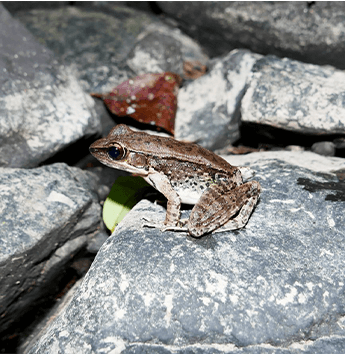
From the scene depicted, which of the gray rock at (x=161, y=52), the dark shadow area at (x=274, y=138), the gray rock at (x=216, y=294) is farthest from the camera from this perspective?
the gray rock at (x=161, y=52)

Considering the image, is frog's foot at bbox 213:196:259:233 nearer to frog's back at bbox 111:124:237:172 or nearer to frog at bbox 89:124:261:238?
frog at bbox 89:124:261:238

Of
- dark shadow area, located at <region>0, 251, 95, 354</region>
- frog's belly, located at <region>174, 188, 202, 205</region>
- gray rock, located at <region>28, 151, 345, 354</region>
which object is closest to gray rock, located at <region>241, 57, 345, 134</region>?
gray rock, located at <region>28, 151, 345, 354</region>

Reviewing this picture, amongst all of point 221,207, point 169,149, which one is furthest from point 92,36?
point 221,207

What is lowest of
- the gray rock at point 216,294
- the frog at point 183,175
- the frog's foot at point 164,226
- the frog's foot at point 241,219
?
the gray rock at point 216,294

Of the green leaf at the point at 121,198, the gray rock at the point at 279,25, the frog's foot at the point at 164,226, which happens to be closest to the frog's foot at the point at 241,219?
the frog's foot at the point at 164,226

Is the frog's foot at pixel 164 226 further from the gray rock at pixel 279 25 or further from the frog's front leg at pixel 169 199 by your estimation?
the gray rock at pixel 279 25

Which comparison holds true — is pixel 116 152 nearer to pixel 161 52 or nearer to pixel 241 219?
pixel 241 219
